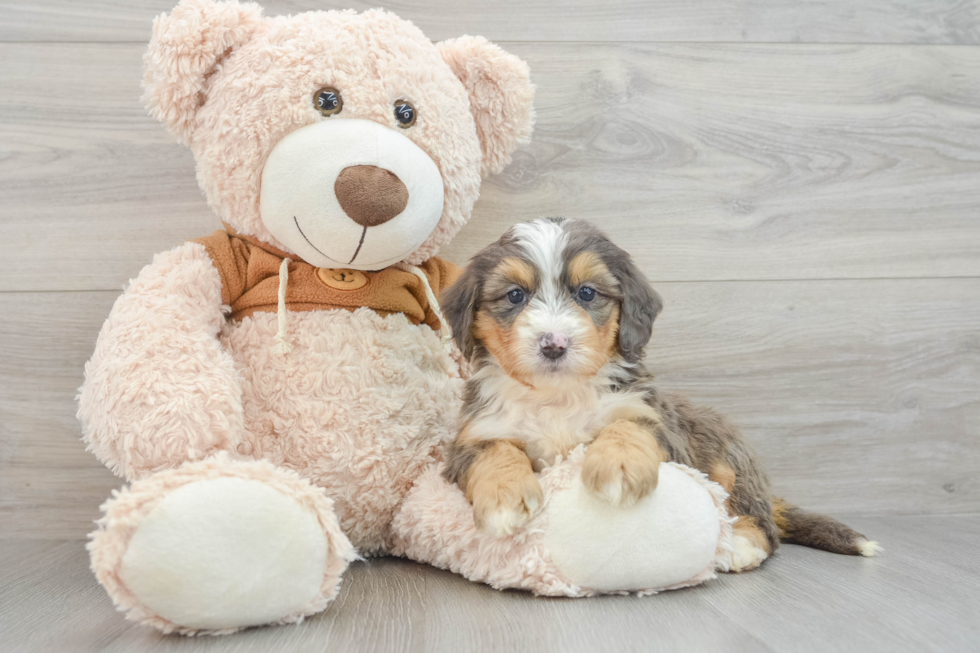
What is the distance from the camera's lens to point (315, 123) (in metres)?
1.64

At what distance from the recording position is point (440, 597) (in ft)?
4.92

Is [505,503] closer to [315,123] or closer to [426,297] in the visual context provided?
[426,297]

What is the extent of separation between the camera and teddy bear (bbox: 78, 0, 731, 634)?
4.54 ft

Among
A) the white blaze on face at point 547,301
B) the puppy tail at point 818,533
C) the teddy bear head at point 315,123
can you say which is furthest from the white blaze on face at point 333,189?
the puppy tail at point 818,533

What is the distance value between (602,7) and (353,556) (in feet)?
5.84

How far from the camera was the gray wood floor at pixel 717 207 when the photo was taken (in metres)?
2.18

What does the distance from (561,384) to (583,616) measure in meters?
0.44

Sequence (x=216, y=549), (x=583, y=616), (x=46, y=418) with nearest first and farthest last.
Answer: (x=216, y=549)
(x=583, y=616)
(x=46, y=418)

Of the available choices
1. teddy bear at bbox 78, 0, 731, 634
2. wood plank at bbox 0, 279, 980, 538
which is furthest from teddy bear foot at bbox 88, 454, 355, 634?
wood plank at bbox 0, 279, 980, 538

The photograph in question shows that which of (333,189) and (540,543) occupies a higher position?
(333,189)

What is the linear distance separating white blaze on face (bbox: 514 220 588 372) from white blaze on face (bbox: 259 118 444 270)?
0.24 m

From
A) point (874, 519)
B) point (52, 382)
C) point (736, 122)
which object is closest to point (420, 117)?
point (736, 122)

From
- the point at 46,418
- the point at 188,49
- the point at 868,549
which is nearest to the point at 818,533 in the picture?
the point at 868,549

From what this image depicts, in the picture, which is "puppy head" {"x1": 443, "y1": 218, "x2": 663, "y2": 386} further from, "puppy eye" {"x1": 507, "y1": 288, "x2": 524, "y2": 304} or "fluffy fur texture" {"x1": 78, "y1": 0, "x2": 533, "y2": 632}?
"fluffy fur texture" {"x1": 78, "y1": 0, "x2": 533, "y2": 632}
